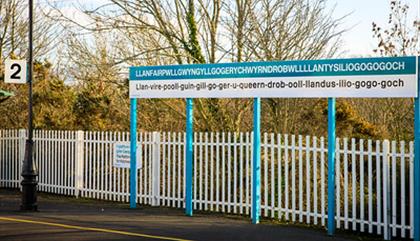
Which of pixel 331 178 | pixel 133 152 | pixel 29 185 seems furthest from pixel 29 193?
pixel 331 178

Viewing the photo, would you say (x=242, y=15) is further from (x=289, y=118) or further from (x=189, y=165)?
(x=189, y=165)

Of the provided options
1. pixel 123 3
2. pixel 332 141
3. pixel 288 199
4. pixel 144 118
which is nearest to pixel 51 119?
A: pixel 144 118

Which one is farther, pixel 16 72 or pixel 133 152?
pixel 16 72

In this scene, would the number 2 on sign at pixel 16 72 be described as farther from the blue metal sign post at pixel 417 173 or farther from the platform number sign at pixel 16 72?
the blue metal sign post at pixel 417 173

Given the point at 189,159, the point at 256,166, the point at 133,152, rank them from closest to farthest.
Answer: the point at 256,166 → the point at 189,159 → the point at 133,152

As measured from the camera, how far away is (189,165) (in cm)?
1473

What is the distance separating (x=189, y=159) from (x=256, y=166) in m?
1.69

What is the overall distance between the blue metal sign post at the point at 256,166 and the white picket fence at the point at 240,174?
0.29 m

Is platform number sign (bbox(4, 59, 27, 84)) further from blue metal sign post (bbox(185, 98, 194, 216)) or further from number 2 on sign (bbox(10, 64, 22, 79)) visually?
blue metal sign post (bbox(185, 98, 194, 216))

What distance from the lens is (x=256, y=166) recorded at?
1359 centimetres

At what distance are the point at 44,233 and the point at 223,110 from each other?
6.58 m

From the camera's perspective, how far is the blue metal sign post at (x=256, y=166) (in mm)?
13586

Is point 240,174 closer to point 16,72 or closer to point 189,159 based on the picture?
point 189,159

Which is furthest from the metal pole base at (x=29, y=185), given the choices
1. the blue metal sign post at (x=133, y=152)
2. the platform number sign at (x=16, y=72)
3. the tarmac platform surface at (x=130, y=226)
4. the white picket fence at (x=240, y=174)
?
the white picket fence at (x=240, y=174)
